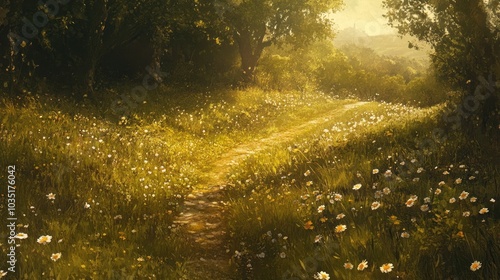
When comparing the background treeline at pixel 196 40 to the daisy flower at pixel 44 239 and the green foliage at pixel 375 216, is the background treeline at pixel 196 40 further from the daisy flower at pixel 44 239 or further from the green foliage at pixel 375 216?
the daisy flower at pixel 44 239

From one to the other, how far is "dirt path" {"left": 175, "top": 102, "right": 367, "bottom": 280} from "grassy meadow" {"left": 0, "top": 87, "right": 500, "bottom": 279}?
Result: 0.18m

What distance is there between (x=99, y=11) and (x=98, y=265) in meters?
13.2

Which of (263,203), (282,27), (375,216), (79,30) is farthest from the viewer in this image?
(282,27)

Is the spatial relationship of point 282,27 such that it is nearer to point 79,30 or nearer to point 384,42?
point 79,30

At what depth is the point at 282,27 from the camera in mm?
31219

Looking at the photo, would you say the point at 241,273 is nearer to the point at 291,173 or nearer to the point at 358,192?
the point at 358,192

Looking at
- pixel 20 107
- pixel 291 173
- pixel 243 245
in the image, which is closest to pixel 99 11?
pixel 20 107

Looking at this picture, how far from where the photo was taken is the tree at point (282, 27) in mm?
29797

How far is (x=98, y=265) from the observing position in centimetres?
546

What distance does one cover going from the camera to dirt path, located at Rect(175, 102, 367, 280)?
6383 millimetres

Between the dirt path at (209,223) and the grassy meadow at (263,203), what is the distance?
0.18 meters

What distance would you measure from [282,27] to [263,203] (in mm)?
24981

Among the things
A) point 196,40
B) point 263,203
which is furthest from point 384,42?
point 263,203

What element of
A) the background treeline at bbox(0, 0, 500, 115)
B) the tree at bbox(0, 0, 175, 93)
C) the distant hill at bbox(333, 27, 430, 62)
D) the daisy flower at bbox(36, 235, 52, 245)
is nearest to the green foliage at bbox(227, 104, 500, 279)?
the daisy flower at bbox(36, 235, 52, 245)
